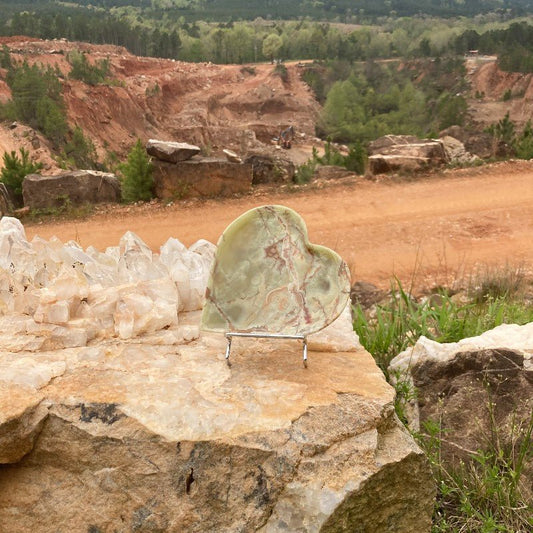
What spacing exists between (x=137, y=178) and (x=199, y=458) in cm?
712

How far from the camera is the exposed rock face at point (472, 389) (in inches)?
90.7

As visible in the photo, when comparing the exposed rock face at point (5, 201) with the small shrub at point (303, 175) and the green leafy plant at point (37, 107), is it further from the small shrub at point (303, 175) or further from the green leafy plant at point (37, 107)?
the green leafy plant at point (37, 107)

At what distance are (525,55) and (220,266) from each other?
3543cm

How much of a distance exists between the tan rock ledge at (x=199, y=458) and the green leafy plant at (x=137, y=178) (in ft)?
22.0

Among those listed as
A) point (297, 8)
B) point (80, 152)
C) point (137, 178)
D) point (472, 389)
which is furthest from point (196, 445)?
point (297, 8)

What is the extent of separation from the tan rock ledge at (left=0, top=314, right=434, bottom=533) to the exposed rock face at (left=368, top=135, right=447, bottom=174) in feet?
25.0

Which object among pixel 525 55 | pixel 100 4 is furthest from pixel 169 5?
pixel 525 55

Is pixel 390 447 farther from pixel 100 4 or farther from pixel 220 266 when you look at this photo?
pixel 100 4

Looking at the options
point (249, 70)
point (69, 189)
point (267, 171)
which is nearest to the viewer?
point (69, 189)

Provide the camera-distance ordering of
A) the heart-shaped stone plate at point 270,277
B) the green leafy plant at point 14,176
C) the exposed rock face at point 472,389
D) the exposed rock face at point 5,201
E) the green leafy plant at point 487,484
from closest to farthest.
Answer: the green leafy plant at point 487,484 → the heart-shaped stone plate at point 270,277 → the exposed rock face at point 472,389 → the exposed rock face at point 5,201 → the green leafy plant at point 14,176

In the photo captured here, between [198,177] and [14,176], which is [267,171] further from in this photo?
[14,176]

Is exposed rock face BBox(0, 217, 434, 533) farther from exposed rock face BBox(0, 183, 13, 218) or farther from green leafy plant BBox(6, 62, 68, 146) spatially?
green leafy plant BBox(6, 62, 68, 146)

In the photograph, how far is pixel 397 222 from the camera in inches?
294

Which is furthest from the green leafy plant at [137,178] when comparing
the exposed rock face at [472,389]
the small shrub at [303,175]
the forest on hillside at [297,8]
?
the forest on hillside at [297,8]
